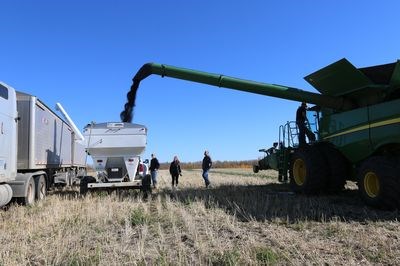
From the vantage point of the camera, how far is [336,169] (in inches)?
516

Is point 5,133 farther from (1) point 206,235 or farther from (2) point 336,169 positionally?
(2) point 336,169

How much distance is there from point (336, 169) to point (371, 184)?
6.70 ft

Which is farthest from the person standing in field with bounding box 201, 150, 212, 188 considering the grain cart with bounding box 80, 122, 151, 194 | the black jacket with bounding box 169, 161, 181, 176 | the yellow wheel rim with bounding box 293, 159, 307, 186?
the yellow wheel rim with bounding box 293, 159, 307, 186

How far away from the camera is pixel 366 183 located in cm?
1114

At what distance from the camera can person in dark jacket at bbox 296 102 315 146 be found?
15547 millimetres

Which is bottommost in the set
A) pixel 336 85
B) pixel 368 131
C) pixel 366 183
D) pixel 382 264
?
pixel 382 264

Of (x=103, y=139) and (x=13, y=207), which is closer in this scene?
(x=13, y=207)

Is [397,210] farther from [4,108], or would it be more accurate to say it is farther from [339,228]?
[4,108]

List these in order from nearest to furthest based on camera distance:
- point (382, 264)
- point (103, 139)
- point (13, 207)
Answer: point (382, 264)
point (13, 207)
point (103, 139)

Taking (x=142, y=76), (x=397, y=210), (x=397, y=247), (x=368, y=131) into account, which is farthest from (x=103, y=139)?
(x=397, y=247)

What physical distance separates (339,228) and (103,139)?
10.0m

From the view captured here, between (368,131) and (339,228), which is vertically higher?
(368,131)

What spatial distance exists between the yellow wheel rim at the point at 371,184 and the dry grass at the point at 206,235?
0.38m

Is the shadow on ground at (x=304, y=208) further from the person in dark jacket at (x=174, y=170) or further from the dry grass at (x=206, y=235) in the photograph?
the person in dark jacket at (x=174, y=170)
